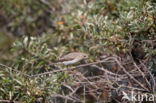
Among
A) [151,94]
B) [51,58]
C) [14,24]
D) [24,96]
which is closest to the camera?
[151,94]

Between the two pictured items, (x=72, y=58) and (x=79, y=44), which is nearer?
(x=72, y=58)

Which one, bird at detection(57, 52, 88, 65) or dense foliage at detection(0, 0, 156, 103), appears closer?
dense foliage at detection(0, 0, 156, 103)

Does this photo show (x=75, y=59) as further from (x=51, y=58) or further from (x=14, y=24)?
(x=14, y=24)

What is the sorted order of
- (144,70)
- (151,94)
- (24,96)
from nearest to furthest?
(151,94) < (24,96) < (144,70)

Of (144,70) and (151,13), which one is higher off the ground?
(151,13)

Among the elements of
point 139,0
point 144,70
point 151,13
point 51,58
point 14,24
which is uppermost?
point 14,24

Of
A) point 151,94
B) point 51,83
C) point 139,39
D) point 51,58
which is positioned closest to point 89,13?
point 51,58

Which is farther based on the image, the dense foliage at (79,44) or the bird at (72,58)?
the bird at (72,58)

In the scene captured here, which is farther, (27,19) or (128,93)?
(27,19)

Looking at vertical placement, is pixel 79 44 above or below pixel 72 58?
above

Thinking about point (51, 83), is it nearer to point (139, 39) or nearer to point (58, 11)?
point (139, 39)

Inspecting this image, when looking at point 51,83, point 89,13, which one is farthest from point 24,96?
point 89,13
